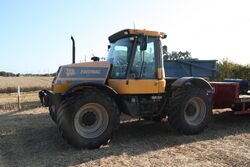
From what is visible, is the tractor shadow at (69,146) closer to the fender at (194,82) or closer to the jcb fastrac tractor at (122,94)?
the jcb fastrac tractor at (122,94)

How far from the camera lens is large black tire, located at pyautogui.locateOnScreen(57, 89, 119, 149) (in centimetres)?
537

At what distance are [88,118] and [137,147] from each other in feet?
4.05

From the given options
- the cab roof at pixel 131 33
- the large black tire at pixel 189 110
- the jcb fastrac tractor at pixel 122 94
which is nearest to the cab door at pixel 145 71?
the jcb fastrac tractor at pixel 122 94

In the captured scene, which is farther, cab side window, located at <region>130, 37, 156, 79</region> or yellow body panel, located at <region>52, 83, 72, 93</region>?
cab side window, located at <region>130, 37, 156, 79</region>

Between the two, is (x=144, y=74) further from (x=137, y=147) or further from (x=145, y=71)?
(x=137, y=147)

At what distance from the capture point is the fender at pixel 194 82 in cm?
661

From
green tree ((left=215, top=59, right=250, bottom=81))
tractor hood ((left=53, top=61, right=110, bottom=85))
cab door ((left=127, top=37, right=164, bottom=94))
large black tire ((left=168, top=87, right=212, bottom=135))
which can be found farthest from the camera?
green tree ((left=215, top=59, right=250, bottom=81))

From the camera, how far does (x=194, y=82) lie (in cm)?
707

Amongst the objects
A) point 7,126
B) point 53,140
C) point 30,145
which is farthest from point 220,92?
point 7,126

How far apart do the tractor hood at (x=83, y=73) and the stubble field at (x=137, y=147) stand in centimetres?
144

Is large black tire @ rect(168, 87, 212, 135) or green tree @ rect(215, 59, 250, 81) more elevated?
green tree @ rect(215, 59, 250, 81)

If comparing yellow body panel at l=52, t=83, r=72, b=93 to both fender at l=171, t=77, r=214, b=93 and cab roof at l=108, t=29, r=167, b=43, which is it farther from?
fender at l=171, t=77, r=214, b=93

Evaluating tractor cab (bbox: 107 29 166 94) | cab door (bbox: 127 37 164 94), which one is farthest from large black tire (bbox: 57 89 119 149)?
cab door (bbox: 127 37 164 94)

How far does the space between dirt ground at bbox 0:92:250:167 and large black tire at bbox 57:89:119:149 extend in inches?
9.6
